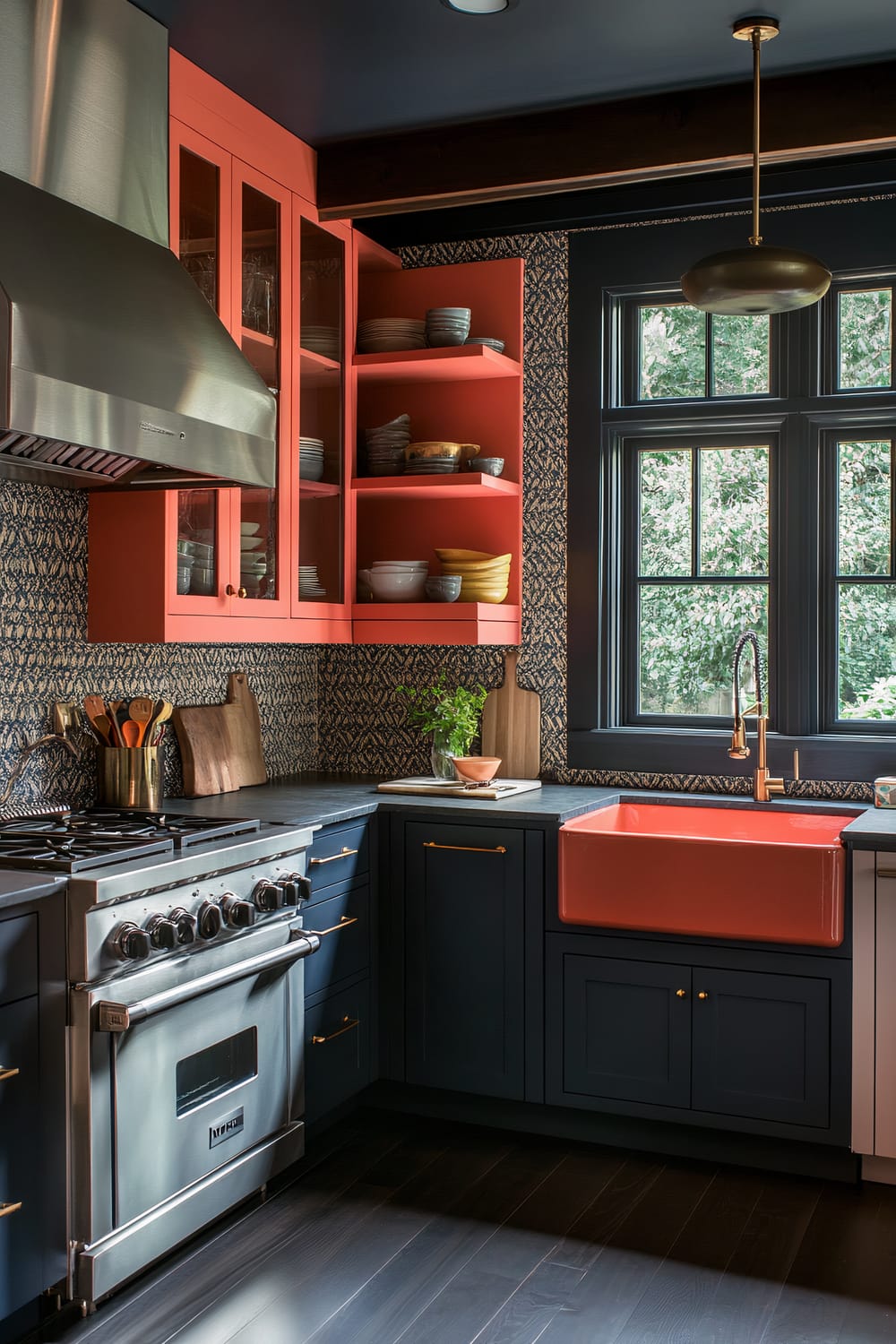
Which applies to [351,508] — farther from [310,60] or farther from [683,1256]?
[683,1256]

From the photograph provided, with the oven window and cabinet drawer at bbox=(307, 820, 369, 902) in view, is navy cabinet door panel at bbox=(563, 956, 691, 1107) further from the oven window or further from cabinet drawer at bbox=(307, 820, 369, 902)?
the oven window

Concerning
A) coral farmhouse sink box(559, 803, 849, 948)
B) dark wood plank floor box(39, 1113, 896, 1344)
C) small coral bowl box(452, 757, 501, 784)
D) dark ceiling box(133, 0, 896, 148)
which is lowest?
dark wood plank floor box(39, 1113, 896, 1344)

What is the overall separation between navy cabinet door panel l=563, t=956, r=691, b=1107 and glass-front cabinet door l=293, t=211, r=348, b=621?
1308 mm

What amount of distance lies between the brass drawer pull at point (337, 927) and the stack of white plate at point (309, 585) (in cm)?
92

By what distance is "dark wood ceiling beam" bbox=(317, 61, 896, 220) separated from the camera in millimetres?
3137

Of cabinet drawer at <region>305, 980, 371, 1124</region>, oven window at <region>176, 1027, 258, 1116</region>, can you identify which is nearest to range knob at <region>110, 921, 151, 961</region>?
oven window at <region>176, 1027, 258, 1116</region>

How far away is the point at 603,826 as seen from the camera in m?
3.63

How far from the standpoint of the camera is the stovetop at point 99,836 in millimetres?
2465

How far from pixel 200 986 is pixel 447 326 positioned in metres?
2.18

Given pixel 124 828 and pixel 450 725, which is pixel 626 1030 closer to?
pixel 450 725

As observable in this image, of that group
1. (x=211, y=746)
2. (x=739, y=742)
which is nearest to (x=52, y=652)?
(x=211, y=746)

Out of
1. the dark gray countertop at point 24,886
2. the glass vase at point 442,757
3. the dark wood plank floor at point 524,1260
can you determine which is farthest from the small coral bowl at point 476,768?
the dark gray countertop at point 24,886

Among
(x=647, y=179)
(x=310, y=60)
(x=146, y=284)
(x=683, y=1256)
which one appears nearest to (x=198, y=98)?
(x=310, y=60)

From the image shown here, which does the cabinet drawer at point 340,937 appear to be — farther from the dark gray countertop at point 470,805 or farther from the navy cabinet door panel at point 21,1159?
the navy cabinet door panel at point 21,1159
